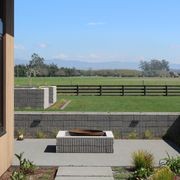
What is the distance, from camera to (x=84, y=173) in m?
10.3

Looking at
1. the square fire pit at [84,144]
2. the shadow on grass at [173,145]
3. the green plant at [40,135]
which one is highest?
the square fire pit at [84,144]

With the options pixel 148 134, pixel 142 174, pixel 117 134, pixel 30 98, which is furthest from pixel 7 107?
pixel 30 98

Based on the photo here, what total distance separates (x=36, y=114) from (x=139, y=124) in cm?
321

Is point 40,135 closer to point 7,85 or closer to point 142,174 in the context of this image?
point 7,85

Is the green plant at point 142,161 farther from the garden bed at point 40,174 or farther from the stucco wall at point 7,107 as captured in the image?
the stucco wall at point 7,107

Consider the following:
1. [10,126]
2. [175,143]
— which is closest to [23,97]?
[175,143]

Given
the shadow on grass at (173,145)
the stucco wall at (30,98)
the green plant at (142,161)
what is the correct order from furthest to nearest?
the stucco wall at (30,98)
the shadow on grass at (173,145)
the green plant at (142,161)

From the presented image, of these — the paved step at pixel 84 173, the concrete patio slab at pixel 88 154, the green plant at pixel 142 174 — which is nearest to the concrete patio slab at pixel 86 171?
the paved step at pixel 84 173

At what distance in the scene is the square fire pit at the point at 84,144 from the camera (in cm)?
1327

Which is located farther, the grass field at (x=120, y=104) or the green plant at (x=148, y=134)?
the grass field at (x=120, y=104)

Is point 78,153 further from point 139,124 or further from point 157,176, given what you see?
point 157,176

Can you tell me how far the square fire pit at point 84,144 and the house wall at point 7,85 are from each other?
7.13ft

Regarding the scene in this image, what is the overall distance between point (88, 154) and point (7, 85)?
10.6ft

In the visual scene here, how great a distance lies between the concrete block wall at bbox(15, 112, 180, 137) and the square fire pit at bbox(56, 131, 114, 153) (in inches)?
123
